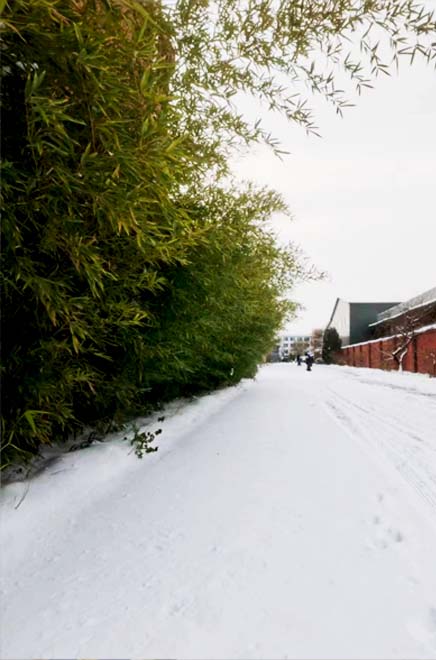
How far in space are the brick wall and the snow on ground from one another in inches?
508

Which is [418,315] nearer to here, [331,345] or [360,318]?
[360,318]

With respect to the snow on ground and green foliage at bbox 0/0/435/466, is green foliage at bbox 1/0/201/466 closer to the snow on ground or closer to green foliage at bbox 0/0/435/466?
green foliage at bbox 0/0/435/466

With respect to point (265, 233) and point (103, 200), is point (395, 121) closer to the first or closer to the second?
point (265, 233)

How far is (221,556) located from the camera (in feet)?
4.55

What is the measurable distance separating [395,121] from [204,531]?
2440 millimetres

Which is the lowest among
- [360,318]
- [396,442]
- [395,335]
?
[396,442]

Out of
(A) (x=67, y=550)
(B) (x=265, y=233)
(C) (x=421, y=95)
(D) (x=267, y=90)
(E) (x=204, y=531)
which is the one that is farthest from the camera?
(B) (x=265, y=233)

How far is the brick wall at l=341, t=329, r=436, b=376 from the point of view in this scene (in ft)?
45.9

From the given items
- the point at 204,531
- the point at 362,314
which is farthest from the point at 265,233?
the point at 362,314

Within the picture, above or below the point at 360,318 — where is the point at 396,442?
below

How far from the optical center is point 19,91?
1.28 meters

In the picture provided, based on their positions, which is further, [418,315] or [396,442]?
[418,315]

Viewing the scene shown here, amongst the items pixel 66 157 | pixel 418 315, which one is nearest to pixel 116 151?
pixel 66 157

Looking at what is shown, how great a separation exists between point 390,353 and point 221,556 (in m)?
20.1
